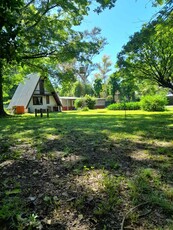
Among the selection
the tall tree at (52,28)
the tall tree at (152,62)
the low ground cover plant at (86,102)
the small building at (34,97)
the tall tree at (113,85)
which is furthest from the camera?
the tall tree at (113,85)

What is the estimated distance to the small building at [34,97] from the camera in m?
29.3

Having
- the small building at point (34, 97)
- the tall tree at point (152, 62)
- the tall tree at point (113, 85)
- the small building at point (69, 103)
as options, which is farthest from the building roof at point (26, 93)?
the tall tree at point (113, 85)

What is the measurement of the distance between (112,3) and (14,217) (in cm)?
1025

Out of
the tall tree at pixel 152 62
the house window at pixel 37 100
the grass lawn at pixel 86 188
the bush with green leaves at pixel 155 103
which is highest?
the tall tree at pixel 152 62

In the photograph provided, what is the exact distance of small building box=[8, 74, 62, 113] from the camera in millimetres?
29306

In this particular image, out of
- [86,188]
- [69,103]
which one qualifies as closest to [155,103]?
[86,188]

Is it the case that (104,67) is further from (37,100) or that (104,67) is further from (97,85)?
(37,100)

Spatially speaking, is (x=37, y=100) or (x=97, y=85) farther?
(x=97, y=85)

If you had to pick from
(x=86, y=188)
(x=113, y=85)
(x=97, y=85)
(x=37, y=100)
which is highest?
(x=97, y=85)

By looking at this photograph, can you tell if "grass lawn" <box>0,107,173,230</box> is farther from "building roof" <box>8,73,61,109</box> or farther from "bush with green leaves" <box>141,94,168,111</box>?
"building roof" <box>8,73,61,109</box>

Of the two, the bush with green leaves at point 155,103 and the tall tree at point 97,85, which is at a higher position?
the tall tree at point 97,85

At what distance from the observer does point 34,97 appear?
1232 inches

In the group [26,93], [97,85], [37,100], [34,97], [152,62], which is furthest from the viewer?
[97,85]

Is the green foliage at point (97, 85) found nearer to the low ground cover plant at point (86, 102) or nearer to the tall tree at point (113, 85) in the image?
the tall tree at point (113, 85)
